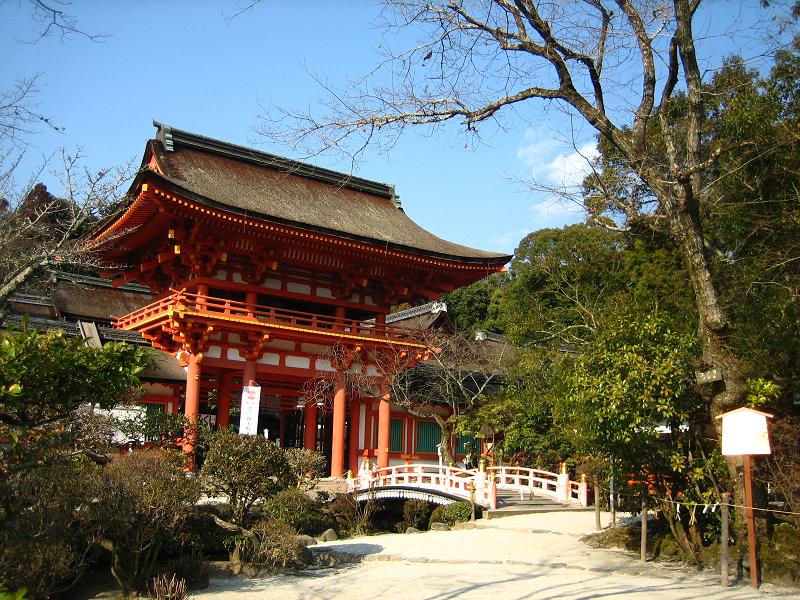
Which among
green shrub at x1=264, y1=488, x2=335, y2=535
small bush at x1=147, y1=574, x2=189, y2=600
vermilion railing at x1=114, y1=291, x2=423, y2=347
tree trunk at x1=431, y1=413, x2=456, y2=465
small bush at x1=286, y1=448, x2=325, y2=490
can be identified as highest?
vermilion railing at x1=114, y1=291, x2=423, y2=347

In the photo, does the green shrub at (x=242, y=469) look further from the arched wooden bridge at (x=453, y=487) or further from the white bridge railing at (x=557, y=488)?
the white bridge railing at (x=557, y=488)

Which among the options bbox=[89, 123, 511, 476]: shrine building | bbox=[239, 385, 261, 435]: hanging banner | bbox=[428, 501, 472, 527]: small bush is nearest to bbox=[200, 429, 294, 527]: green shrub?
bbox=[239, 385, 261, 435]: hanging banner

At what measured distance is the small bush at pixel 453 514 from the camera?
54.2 ft

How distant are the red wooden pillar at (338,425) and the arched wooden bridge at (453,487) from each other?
151 centimetres

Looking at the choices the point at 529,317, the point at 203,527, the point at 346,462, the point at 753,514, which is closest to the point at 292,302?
the point at 346,462

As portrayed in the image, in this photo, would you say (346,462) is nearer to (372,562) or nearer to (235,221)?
(235,221)

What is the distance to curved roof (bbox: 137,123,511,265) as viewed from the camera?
1959 centimetres

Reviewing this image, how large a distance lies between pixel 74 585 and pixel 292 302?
41.3ft

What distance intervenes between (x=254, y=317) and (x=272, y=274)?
181cm

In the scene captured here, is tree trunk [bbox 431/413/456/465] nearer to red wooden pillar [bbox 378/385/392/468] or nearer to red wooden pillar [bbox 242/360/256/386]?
red wooden pillar [bbox 378/385/392/468]

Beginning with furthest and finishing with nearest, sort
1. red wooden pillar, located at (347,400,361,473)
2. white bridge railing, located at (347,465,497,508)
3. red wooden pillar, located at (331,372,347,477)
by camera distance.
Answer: red wooden pillar, located at (347,400,361,473) < red wooden pillar, located at (331,372,347,477) < white bridge railing, located at (347,465,497,508)

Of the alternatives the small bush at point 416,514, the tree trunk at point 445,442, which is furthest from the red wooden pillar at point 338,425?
the small bush at point 416,514

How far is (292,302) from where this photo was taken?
21.3 m

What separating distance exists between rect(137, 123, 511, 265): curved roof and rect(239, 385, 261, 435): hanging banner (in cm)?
414
